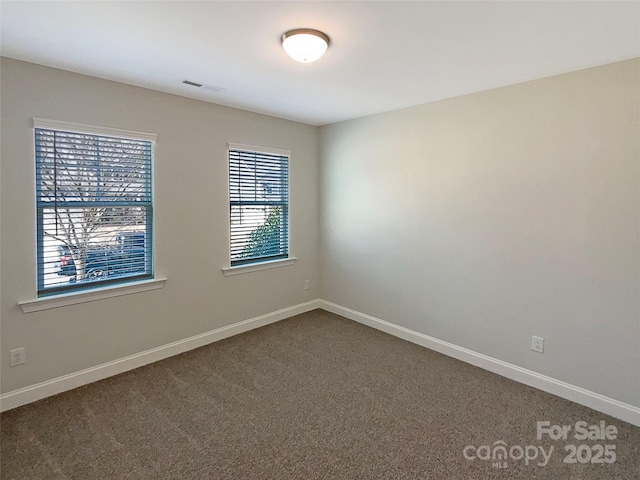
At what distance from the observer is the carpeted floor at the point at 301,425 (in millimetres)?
1932

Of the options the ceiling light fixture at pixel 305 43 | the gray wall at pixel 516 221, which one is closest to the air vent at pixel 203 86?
the ceiling light fixture at pixel 305 43

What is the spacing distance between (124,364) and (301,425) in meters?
1.74

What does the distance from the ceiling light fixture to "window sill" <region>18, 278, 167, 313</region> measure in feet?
7.60

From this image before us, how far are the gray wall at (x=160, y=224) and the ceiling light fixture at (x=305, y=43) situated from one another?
1.66 m

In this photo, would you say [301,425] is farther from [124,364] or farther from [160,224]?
[160,224]

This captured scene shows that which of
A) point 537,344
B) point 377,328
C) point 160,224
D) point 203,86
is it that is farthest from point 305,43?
point 377,328

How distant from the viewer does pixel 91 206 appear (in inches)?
108

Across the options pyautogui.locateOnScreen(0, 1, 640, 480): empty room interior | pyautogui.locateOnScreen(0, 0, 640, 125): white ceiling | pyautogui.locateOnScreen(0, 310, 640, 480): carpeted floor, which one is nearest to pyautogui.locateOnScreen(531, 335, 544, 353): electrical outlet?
pyautogui.locateOnScreen(0, 1, 640, 480): empty room interior

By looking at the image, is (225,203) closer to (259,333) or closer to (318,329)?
(259,333)

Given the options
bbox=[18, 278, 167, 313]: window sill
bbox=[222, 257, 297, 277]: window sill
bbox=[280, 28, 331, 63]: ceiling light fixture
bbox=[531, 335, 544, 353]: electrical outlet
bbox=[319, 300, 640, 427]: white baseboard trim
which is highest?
bbox=[280, 28, 331, 63]: ceiling light fixture

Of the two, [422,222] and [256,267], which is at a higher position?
[422,222]

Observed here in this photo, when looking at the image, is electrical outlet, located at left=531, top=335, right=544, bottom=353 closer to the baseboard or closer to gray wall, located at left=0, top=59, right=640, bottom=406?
gray wall, located at left=0, top=59, right=640, bottom=406

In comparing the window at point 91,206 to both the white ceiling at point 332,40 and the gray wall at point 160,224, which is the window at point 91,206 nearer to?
the gray wall at point 160,224

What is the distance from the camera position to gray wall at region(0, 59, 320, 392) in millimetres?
2434
